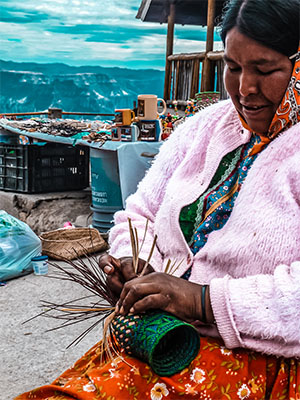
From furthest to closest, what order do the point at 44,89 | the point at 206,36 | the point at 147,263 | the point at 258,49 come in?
1. the point at 44,89
2. the point at 206,36
3. the point at 147,263
4. the point at 258,49

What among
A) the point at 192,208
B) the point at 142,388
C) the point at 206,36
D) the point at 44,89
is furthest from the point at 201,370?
the point at 44,89

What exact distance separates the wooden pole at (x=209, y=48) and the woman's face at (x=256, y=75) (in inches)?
273

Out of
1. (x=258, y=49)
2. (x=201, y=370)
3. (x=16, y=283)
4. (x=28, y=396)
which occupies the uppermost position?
(x=258, y=49)

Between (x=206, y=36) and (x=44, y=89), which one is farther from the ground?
(x=206, y=36)

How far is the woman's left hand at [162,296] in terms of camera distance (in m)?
1.22

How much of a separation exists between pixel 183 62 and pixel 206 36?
1.47 metres

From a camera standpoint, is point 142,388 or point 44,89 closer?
point 142,388

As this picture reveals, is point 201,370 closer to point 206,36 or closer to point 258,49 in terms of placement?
point 258,49

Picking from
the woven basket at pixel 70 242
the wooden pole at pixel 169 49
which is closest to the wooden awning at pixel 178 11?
the wooden pole at pixel 169 49

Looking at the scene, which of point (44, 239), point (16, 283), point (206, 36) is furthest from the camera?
point (206, 36)

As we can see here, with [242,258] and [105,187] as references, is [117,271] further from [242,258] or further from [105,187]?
[105,187]

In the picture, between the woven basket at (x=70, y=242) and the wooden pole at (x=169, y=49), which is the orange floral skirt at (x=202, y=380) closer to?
the woven basket at (x=70, y=242)

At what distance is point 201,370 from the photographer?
48.6 inches

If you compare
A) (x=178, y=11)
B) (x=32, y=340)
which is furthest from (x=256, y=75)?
(x=178, y=11)
